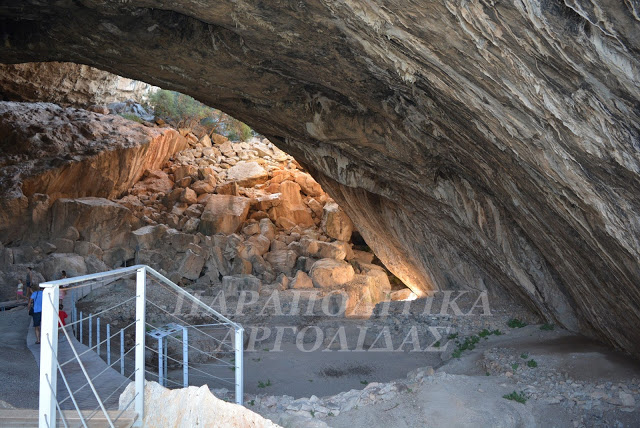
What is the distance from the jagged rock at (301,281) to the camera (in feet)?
62.3

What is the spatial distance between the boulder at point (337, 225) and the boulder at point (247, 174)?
524 cm

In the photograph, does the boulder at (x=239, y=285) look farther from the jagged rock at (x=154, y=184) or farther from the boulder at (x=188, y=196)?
the jagged rock at (x=154, y=184)

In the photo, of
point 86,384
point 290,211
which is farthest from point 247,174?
point 86,384

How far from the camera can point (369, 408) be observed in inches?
292

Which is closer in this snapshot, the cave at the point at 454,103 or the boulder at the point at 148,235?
the cave at the point at 454,103

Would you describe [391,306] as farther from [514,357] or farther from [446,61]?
[446,61]

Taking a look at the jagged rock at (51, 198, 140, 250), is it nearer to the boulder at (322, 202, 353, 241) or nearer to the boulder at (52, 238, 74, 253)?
the boulder at (52, 238, 74, 253)

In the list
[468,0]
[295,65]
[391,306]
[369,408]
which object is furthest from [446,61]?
[391,306]

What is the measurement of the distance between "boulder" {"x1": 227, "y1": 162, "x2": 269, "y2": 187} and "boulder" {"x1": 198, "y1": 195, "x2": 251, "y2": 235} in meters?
2.79

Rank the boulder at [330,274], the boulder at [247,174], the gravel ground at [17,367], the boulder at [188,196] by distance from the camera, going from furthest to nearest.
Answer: the boulder at [247,174]
the boulder at [188,196]
the boulder at [330,274]
the gravel ground at [17,367]

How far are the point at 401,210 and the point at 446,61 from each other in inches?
374

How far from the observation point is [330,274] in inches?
766

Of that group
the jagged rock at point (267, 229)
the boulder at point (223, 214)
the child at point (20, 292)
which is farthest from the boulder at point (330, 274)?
the child at point (20, 292)

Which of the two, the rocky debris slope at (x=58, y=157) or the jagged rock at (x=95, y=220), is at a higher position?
the rocky debris slope at (x=58, y=157)
